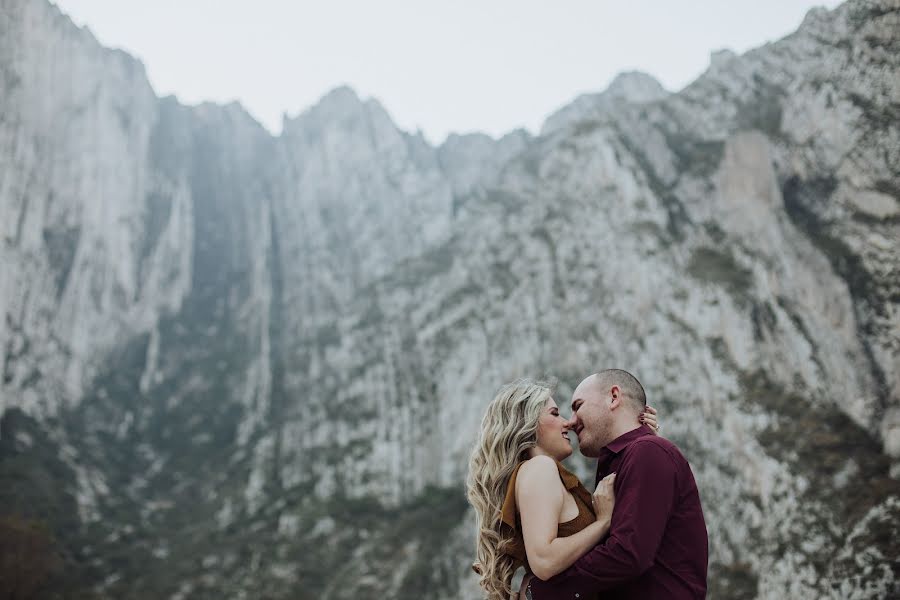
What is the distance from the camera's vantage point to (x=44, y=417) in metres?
60.2

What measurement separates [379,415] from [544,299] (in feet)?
58.0

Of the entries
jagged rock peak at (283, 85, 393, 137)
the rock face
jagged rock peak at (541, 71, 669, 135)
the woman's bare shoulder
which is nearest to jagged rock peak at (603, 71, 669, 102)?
jagged rock peak at (541, 71, 669, 135)

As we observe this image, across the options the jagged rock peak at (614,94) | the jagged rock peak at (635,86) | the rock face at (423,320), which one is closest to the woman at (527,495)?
the rock face at (423,320)

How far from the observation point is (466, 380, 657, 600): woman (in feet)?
13.9

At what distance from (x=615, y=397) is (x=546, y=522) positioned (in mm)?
1043

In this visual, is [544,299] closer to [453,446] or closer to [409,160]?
[453,446]

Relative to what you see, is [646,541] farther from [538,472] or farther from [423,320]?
[423,320]

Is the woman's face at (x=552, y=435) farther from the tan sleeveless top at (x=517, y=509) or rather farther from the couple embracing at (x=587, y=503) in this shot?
the tan sleeveless top at (x=517, y=509)

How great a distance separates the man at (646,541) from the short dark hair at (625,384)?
328mm

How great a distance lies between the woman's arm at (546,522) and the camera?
4.09 metres

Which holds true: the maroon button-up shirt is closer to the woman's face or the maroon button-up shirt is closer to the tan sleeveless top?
the tan sleeveless top

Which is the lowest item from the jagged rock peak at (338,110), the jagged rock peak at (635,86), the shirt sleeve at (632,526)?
the shirt sleeve at (632,526)

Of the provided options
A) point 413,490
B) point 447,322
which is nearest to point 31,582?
point 413,490

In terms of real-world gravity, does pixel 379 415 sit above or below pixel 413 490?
above
